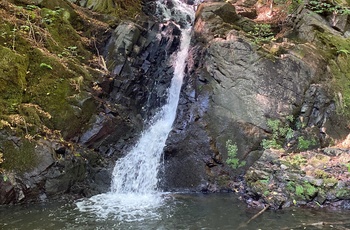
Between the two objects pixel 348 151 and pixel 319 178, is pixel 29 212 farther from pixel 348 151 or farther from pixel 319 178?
pixel 348 151

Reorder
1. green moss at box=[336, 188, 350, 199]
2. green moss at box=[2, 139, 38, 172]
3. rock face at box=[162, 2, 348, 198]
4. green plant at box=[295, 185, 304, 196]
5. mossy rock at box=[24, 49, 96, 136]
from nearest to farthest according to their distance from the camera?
green moss at box=[336, 188, 350, 199]
green plant at box=[295, 185, 304, 196]
green moss at box=[2, 139, 38, 172]
mossy rock at box=[24, 49, 96, 136]
rock face at box=[162, 2, 348, 198]

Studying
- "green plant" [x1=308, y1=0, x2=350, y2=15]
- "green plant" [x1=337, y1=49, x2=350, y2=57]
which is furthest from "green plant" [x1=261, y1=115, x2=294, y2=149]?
"green plant" [x1=308, y1=0, x2=350, y2=15]

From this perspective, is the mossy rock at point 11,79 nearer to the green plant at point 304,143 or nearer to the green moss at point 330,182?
the green moss at point 330,182

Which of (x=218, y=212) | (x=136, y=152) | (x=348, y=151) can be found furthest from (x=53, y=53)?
(x=348, y=151)

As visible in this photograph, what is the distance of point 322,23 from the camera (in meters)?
11.9

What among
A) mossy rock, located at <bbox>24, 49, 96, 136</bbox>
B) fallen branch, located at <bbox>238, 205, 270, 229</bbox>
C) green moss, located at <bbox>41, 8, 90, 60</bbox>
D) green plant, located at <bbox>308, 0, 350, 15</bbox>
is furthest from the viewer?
green plant, located at <bbox>308, 0, 350, 15</bbox>

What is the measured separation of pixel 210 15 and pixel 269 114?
5325 millimetres

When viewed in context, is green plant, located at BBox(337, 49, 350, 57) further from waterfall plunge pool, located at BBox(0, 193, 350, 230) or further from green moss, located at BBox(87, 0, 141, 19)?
green moss, located at BBox(87, 0, 141, 19)

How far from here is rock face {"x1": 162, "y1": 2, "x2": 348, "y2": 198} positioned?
9.66 meters

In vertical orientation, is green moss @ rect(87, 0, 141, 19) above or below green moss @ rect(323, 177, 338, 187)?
above

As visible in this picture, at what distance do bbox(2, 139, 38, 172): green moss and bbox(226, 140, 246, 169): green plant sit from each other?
18.5 feet

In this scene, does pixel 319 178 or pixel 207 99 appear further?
pixel 207 99

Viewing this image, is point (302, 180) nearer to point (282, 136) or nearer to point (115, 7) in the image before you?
point (282, 136)

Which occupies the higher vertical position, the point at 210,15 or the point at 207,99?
the point at 210,15
